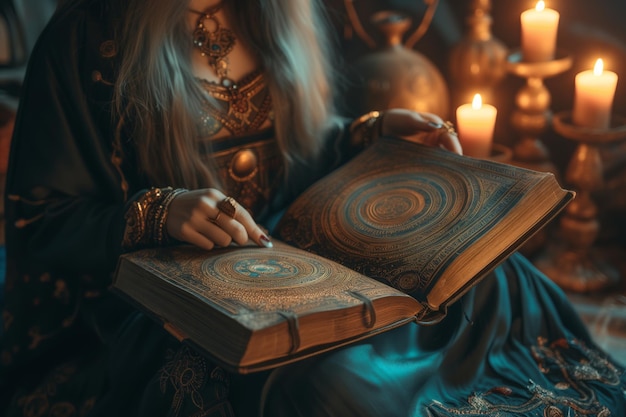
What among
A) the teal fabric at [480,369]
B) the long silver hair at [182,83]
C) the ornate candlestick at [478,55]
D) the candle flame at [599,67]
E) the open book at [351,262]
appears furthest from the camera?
the ornate candlestick at [478,55]

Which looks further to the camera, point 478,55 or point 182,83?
point 478,55

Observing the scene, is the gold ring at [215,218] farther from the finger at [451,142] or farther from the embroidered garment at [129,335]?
the finger at [451,142]

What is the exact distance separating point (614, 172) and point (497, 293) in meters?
0.97

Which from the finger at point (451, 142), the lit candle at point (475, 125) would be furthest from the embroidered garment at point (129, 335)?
the lit candle at point (475, 125)

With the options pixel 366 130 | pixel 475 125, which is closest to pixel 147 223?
pixel 366 130

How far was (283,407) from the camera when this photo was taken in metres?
0.86

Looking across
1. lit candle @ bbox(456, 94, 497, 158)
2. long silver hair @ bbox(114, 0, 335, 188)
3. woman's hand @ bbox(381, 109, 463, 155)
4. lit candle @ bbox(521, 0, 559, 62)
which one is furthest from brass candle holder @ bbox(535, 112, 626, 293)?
long silver hair @ bbox(114, 0, 335, 188)

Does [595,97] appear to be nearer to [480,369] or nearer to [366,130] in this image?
[366,130]

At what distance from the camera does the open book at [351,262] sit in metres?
0.76

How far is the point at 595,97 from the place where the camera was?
5.02 ft

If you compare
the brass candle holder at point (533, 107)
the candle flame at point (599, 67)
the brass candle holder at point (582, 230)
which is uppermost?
the candle flame at point (599, 67)

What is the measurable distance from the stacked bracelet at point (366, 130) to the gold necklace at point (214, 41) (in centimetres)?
27

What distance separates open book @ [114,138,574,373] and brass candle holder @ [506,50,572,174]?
2.35 ft

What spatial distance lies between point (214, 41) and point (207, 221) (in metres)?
0.38
